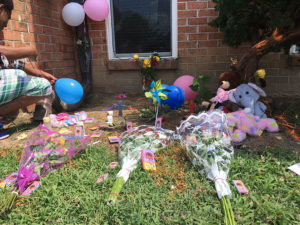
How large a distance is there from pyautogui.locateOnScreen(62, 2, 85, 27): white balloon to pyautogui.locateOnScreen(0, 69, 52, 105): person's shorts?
75.9 inches

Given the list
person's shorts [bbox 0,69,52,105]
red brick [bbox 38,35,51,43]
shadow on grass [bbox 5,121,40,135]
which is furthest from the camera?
red brick [bbox 38,35,51,43]

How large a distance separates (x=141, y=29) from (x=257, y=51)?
2686mm

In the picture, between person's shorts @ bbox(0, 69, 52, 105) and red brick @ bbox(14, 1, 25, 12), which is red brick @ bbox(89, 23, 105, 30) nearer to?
red brick @ bbox(14, 1, 25, 12)

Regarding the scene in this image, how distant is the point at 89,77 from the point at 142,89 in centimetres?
122

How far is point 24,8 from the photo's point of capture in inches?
137

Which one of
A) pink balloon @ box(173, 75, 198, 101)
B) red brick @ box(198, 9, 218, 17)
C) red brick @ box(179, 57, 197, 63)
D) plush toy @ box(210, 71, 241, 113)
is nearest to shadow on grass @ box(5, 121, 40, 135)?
pink balloon @ box(173, 75, 198, 101)

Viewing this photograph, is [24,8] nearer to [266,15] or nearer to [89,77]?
[89,77]

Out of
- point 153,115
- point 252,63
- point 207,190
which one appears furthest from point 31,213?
point 252,63

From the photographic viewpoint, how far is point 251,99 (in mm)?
2641

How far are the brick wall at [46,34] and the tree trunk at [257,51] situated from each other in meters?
3.23

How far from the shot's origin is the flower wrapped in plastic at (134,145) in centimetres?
170

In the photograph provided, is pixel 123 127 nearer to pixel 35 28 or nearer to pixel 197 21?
pixel 35 28

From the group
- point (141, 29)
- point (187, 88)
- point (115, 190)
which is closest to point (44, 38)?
point (141, 29)

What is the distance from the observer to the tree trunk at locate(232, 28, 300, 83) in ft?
9.10
